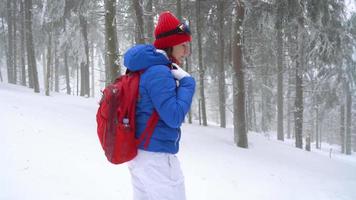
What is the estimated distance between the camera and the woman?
2.58 meters

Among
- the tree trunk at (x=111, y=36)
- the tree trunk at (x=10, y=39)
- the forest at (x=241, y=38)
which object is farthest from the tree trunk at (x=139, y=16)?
the tree trunk at (x=10, y=39)

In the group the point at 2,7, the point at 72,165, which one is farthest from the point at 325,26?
the point at 2,7

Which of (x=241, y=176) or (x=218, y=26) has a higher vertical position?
(x=218, y=26)

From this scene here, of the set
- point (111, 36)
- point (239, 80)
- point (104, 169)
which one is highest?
point (111, 36)

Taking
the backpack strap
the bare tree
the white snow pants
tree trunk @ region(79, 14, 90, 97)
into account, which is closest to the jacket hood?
the backpack strap

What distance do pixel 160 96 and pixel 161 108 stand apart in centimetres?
8

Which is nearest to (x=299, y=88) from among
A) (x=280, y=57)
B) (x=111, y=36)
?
(x=280, y=57)

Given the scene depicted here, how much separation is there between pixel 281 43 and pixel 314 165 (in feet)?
25.3

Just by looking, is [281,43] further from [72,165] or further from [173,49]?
[173,49]

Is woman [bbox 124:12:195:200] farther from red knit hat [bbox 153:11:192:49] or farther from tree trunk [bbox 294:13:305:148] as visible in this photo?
tree trunk [bbox 294:13:305:148]

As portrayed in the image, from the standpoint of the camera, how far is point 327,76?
774 inches

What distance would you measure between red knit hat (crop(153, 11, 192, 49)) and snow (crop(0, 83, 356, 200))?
3643mm

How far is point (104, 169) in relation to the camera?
7.27 metres

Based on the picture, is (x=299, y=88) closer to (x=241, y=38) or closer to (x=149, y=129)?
(x=241, y=38)
